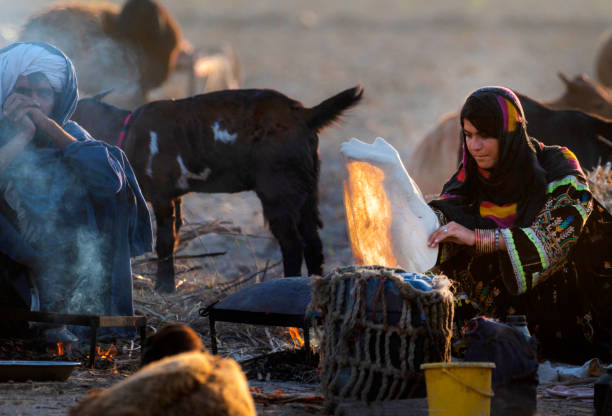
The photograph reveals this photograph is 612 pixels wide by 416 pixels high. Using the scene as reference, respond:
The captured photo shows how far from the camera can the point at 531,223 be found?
4.18 meters

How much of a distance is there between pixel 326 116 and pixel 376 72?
32.5 m

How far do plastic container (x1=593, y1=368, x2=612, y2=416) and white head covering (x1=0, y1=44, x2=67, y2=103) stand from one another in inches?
116

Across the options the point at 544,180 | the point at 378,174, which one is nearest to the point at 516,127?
the point at 544,180

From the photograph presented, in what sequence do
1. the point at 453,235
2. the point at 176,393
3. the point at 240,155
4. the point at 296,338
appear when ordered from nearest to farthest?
the point at 176,393 → the point at 453,235 → the point at 296,338 → the point at 240,155

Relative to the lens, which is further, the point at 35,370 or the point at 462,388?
the point at 35,370

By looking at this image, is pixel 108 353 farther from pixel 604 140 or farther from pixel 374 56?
pixel 374 56

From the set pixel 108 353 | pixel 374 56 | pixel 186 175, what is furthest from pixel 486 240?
pixel 374 56

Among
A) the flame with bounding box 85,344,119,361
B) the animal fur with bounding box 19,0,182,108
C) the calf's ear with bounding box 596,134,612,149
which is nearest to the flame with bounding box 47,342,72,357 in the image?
the flame with bounding box 85,344,119,361

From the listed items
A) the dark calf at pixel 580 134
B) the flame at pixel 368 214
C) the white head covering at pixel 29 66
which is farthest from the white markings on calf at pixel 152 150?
the dark calf at pixel 580 134

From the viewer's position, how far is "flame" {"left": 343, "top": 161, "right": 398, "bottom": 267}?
4160 mm

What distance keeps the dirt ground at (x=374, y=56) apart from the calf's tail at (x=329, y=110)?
4.24 feet

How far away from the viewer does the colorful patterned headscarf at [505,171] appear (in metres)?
4.21

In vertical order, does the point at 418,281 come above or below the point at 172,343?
above

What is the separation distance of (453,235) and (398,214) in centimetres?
27
